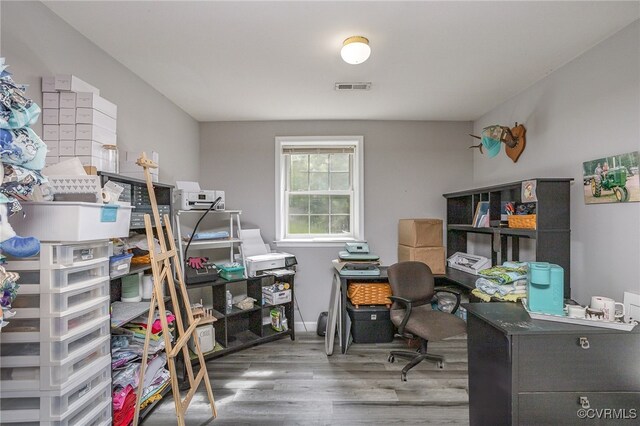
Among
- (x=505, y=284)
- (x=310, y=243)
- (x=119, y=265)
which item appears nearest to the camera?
(x=119, y=265)

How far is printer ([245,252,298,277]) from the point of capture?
3051 mm

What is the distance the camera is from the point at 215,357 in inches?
110

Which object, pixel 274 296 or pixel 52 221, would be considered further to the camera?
pixel 274 296

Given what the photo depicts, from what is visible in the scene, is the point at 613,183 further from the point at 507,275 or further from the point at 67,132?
the point at 67,132

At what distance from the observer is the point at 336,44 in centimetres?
199

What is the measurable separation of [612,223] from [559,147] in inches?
28.6

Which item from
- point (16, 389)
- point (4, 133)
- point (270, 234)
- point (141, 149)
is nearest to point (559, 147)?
point (270, 234)

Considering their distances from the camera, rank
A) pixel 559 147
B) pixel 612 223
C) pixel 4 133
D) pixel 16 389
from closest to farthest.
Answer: pixel 4 133
pixel 16 389
pixel 612 223
pixel 559 147

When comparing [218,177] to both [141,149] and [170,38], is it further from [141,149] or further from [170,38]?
[170,38]

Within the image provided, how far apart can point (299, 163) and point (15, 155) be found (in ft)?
9.19

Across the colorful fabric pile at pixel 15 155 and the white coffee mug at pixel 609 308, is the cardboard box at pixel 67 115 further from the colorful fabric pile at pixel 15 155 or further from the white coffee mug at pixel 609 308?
the white coffee mug at pixel 609 308

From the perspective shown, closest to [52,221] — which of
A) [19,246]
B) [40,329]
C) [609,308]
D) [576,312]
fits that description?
[19,246]

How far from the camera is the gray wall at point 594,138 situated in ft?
5.93

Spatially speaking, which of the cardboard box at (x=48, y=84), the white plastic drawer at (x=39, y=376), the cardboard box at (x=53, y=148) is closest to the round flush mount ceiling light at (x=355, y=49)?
the cardboard box at (x=48, y=84)
